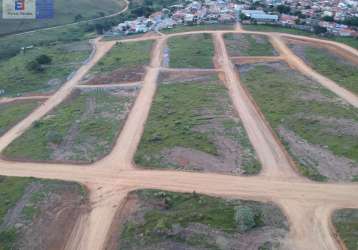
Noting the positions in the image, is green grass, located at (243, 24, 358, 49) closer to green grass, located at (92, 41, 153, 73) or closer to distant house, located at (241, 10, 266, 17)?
distant house, located at (241, 10, 266, 17)

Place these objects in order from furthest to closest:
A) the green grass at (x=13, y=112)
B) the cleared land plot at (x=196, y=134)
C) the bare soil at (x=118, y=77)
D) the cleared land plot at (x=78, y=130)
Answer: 1. the bare soil at (x=118, y=77)
2. the green grass at (x=13, y=112)
3. the cleared land plot at (x=78, y=130)
4. the cleared land plot at (x=196, y=134)


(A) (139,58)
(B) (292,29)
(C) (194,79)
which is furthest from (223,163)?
(B) (292,29)

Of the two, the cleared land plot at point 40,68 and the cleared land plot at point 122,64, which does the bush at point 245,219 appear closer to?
the cleared land plot at point 122,64

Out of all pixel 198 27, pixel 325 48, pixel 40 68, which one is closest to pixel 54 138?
pixel 40 68

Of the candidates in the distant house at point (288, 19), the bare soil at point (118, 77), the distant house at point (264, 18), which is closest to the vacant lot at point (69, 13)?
the bare soil at point (118, 77)

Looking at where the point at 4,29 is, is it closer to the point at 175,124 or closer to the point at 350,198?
the point at 175,124
